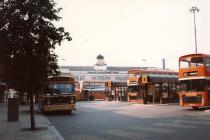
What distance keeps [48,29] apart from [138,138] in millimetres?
5886

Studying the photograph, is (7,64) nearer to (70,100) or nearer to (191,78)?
(70,100)

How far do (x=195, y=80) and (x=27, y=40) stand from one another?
12.8 metres

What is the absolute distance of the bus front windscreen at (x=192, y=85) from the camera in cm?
2302

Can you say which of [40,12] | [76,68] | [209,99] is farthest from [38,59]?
[76,68]

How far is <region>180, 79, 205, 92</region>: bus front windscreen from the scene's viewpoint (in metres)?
23.0

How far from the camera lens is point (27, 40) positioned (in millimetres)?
14047

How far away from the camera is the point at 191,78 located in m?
23.5

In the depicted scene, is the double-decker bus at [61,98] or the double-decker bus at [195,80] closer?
the double-decker bus at [195,80]

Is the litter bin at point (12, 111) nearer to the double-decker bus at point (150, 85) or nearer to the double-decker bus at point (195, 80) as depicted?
the double-decker bus at point (195, 80)

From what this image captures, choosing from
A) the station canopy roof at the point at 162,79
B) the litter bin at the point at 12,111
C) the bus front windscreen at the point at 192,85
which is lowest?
the litter bin at the point at 12,111

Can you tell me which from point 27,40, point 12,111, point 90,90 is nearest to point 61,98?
point 12,111

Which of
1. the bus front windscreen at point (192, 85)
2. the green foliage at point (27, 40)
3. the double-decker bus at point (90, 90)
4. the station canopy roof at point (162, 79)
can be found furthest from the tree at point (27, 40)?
the double-decker bus at point (90, 90)

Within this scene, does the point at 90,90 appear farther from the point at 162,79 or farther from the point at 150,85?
the point at 162,79

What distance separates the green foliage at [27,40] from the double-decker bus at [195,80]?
36.3 ft
